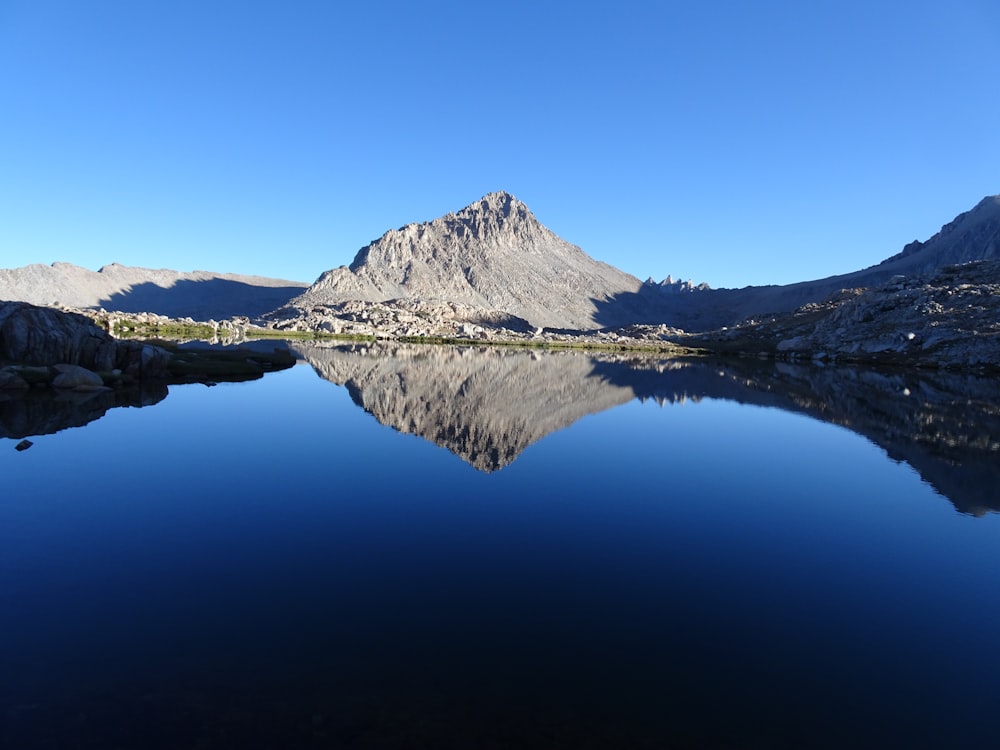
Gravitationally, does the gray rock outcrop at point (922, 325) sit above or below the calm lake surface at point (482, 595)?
above

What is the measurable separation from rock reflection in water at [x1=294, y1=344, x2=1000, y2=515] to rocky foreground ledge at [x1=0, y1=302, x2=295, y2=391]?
2264 cm

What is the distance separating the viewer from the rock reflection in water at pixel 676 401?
36750mm

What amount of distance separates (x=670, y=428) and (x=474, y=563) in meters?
35.1

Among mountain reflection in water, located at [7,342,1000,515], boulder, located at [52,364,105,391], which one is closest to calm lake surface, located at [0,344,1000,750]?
mountain reflection in water, located at [7,342,1000,515]

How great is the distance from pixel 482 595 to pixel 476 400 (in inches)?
1834

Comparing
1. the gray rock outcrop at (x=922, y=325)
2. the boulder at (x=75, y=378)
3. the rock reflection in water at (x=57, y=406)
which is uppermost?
the gray rock outcrop at (x=922, y=325)

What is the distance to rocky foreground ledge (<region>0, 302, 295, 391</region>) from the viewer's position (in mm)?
49719

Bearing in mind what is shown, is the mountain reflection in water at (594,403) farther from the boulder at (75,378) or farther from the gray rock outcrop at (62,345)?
the gray rock outcrop at (62,345)

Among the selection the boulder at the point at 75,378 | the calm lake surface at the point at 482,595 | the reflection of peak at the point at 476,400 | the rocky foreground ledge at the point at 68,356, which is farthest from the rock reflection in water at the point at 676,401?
the boulder at the point at 75,378

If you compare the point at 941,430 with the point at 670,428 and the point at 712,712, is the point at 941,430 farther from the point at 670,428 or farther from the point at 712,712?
the point at 712,712

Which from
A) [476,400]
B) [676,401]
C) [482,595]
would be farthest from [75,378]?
[676,401]

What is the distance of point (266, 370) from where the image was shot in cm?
8438

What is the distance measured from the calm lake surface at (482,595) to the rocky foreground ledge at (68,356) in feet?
53.5

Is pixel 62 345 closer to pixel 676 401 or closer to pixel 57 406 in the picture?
pixel 57 406
